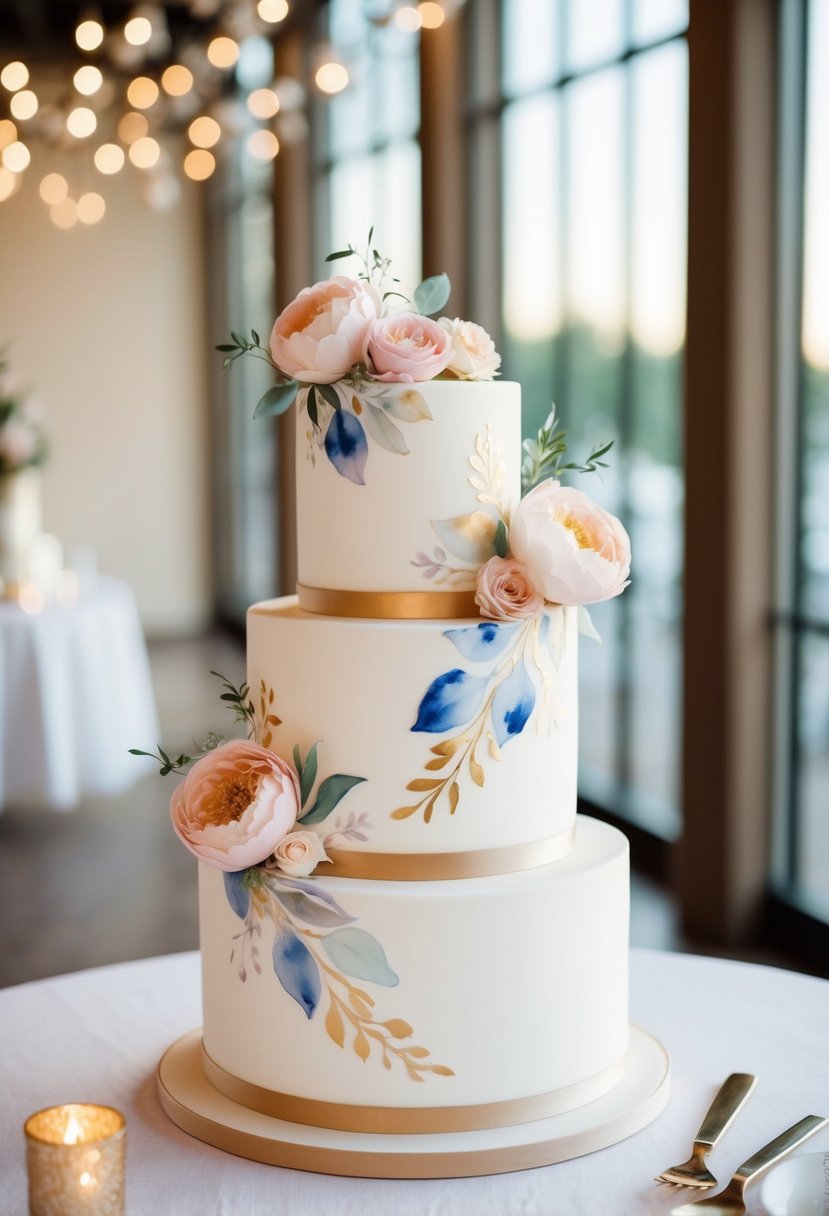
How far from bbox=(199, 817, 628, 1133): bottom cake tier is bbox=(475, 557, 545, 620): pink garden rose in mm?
277

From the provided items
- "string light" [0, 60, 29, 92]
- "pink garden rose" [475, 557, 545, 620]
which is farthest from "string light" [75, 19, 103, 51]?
"pink garden rose" [475, 557, 545, 620]

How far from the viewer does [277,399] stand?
1.47m

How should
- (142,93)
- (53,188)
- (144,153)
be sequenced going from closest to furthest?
(142,93) < (144,153) < (53,188)

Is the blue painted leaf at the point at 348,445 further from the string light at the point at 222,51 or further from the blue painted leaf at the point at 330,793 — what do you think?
the string light at the point at 222,51

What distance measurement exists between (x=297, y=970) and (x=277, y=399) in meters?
0.59

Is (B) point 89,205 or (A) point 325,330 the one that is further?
(B) point 89,205

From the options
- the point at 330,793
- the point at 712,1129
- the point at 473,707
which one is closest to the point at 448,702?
the point at 473,707

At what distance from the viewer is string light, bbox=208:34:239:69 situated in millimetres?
5289

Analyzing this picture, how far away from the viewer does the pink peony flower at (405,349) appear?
1418 millimetres

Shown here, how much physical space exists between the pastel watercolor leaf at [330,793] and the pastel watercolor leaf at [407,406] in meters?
0.37

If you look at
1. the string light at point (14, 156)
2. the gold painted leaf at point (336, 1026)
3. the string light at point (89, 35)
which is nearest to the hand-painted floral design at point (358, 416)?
the gold painted leaf at point (336, 1026)

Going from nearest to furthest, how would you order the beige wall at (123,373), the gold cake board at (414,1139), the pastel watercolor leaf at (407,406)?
the gold cake board at (414,1139)
the pastel watercolor leaf at (407,406)
the beige wall at (123,373)

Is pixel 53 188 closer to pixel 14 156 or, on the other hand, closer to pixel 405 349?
pixel 14 156

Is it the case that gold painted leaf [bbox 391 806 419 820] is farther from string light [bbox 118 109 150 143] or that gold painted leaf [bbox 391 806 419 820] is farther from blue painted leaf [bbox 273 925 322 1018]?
string light [bbox 118 109 150 143]
